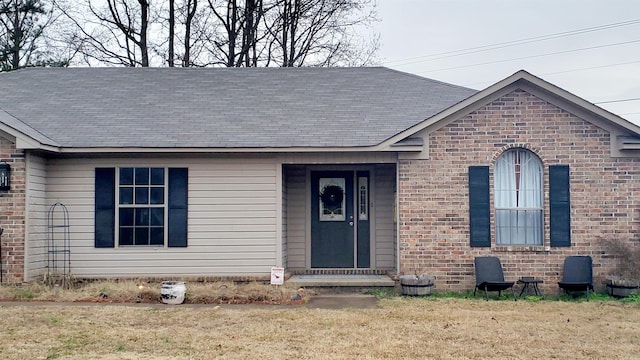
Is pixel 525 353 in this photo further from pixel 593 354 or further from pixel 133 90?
pixel 133 90

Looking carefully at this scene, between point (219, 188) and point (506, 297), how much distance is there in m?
5.51

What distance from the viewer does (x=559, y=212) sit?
458 inches

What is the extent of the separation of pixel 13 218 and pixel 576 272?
989 centimetres

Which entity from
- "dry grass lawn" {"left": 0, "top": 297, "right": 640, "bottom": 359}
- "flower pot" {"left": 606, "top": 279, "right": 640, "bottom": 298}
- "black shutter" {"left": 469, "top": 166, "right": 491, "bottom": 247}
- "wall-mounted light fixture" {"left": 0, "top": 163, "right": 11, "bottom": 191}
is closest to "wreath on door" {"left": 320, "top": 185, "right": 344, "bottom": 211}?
"black shutter" {"left": 469, "top": 166, "right": 491, "bottom": 247}

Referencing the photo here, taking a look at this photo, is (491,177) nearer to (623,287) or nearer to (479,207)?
(479,207)

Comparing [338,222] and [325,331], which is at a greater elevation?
[338,222]

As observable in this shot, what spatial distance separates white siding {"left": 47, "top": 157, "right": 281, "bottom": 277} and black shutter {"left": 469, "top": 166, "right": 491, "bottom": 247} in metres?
3.59

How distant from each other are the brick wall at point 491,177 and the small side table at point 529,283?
16 centimetres

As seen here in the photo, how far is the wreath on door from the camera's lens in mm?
13484

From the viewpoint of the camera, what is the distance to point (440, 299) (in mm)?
11039

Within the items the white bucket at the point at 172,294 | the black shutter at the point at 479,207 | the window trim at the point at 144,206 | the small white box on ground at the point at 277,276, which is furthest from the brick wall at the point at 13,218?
the black shutter at the point at 479,207

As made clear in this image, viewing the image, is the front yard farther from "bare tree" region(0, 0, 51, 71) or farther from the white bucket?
"bare tree" region(0, 0, 51, 71)

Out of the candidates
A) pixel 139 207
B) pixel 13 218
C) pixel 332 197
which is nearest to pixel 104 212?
pixel 139 207

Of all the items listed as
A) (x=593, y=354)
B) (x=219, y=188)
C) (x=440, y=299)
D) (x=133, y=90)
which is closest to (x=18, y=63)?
(x=133, y=90)
